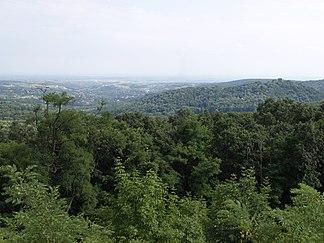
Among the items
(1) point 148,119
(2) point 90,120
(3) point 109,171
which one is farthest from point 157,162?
(1) point 148,119

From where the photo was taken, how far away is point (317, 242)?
6652 mm

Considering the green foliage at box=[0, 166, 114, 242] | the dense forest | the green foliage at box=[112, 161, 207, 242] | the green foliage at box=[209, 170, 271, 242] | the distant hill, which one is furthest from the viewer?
the distant hill

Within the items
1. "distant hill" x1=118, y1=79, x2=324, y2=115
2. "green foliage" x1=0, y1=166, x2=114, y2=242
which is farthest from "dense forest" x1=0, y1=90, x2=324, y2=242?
"distant hill" x1=118, y1=79, x2=324, y2=115

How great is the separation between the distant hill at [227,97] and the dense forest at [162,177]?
A: 2304 inches

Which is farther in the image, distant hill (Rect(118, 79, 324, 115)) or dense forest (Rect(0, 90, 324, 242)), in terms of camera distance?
distant hill (Rect(118, 79, 324, 115))

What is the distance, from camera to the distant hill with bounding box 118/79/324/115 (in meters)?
87.1

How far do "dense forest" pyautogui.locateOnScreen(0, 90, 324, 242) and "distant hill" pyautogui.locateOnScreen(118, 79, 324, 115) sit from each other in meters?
58.5

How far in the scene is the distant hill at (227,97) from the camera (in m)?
87.1

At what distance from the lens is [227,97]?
331ft

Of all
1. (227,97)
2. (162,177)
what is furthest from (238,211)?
(227,97)

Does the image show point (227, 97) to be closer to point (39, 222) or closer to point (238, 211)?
point (238, 211)

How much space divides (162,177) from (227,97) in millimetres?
82881

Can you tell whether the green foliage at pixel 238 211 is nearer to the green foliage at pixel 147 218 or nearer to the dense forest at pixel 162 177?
the dense forest at pixel 162 177

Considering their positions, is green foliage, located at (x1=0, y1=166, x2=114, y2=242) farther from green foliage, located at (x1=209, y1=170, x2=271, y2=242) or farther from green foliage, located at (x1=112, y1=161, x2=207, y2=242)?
green foliage, located at (x1=209, y1=170, x2=271, y2=242)
